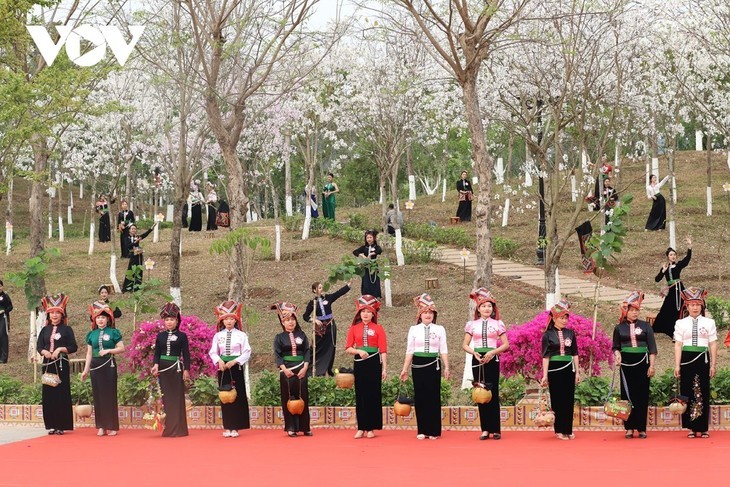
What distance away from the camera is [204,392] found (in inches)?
529

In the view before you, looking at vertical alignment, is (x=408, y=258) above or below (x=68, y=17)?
below

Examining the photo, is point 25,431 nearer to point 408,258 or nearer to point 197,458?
point 197,458

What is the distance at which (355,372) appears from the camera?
1239cm

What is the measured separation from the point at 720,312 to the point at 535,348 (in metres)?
7.56

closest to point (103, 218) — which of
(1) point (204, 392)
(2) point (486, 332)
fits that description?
(1) point (204, 392)

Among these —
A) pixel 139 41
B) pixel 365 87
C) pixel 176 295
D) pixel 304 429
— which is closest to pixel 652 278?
pixel 365 87

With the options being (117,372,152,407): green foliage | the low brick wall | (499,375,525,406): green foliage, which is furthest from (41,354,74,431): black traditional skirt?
(499,375,525,406): green foliage

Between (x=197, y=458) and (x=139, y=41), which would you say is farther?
(x=139, y=41)

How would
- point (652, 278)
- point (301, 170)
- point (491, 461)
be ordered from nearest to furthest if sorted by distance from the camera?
point (491, 461) < point (652, 278) < point (301, 170)

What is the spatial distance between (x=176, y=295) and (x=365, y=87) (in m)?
7.24

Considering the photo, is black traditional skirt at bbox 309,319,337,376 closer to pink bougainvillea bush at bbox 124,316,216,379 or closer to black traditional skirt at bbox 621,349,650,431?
pink bougainvillea bush at bbox 124,316,216,379

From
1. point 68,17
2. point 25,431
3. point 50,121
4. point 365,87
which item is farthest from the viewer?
point 365,87

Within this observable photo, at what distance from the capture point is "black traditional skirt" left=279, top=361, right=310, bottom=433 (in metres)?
12.5

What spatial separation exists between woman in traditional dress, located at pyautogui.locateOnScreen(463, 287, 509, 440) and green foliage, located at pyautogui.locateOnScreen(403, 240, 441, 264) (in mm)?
14454
